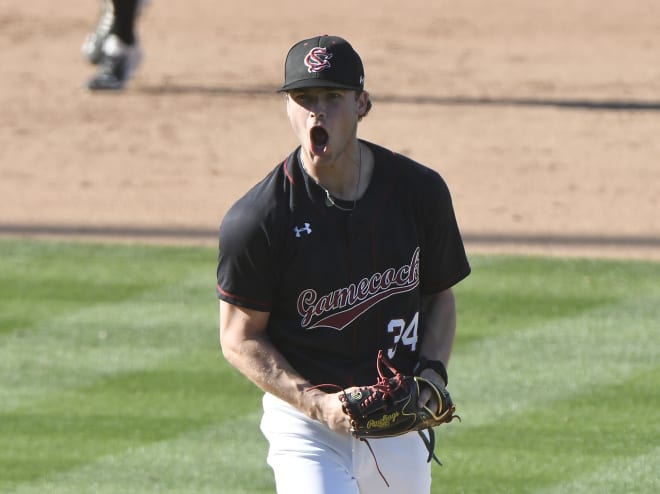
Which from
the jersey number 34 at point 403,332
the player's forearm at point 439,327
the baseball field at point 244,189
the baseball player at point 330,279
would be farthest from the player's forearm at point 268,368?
the baseball field at point 244,189

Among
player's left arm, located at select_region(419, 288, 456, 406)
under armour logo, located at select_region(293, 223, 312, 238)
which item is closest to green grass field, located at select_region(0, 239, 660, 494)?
player's left arm, located at select_region(419, 288, 456, 406)

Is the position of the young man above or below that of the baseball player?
above

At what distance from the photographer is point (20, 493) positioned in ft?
18.1

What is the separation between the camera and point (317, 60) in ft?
12.1

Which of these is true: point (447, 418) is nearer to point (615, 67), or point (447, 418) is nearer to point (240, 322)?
point (240, 322)

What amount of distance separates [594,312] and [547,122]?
3.68 metres

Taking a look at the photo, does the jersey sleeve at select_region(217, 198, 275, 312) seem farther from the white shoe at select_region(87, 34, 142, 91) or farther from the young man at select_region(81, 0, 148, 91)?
the white shoe at select_region(87, 34, 142, 91)

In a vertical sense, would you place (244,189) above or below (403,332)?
below

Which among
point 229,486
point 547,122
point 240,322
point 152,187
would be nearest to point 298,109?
point 240,322

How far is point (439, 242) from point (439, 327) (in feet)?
0.80

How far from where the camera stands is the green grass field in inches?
223

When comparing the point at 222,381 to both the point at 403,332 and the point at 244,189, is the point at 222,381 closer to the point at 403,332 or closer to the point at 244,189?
the point at 403,332

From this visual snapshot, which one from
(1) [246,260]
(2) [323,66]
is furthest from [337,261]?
(2) [323,66]

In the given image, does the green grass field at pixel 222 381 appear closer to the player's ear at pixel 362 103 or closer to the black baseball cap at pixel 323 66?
the player's ear at pixel 362 103
